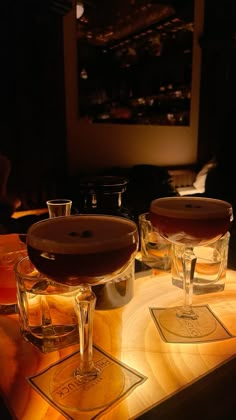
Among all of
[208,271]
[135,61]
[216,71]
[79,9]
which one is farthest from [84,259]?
[216,71]

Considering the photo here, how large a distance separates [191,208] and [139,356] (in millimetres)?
369

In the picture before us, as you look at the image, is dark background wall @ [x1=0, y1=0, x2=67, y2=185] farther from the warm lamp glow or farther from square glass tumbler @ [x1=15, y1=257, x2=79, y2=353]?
square glass tumbler @ [x1=15, y1=257, x2=79, y2=353]

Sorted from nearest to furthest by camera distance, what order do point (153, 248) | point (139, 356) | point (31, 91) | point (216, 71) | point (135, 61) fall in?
point (139, 356), point (153, 248), point (31, 91), point (135, 61), point (216, 71)

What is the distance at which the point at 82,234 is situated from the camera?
67 centimetres

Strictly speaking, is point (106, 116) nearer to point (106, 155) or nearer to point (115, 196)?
point (106, 155)

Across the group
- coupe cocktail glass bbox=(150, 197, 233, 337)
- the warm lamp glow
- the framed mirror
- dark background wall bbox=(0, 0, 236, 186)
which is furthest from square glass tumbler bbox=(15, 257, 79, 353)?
the warm lamp glow

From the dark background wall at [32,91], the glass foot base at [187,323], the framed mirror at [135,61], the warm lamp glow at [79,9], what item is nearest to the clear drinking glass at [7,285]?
the glass foot base at [187,323]

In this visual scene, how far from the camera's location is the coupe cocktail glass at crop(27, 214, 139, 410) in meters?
0.61

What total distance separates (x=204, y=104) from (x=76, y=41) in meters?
2.73

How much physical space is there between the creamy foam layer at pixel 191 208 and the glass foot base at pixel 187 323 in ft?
0.84

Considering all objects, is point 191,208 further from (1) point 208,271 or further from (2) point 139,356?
(2) point 139,356

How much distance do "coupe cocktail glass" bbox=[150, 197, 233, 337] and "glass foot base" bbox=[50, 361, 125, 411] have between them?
8.3 inches

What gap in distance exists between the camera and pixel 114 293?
893 millimetres

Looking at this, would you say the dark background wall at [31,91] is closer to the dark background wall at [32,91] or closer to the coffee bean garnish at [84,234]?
the dark background wall at [32,91]
